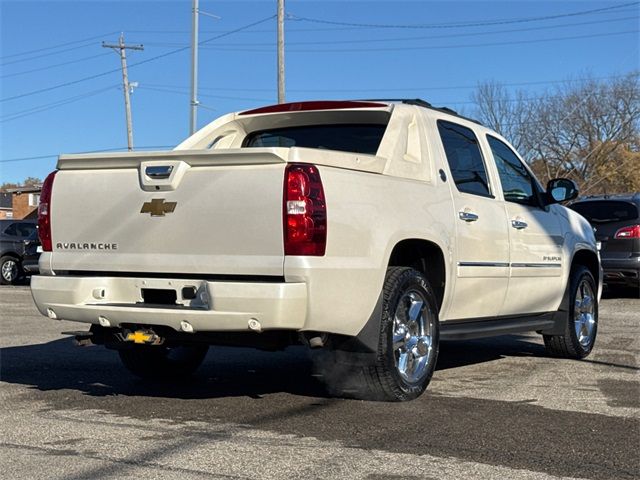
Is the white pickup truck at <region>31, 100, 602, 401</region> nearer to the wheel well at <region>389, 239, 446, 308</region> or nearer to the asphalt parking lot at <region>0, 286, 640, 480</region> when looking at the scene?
the wheel well at <region>389, 239, 446, 308</region>

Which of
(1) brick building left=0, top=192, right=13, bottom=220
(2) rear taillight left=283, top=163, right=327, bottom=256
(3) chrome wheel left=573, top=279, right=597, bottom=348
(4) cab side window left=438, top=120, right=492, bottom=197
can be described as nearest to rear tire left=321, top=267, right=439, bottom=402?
(2) rear taillight left=283, top=163, right=327, bottom=256

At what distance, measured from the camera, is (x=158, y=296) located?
5.27 metres

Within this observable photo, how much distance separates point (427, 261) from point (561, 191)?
218 centimetres

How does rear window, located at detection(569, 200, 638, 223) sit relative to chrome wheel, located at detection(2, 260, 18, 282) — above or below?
above

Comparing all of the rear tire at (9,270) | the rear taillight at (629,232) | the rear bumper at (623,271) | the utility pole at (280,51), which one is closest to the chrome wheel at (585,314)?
the rear bumper at (623,271)

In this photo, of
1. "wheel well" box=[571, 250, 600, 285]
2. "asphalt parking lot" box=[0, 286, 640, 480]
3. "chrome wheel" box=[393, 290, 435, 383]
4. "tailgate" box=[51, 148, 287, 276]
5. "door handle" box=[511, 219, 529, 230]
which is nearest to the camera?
"asphalt parking lot" box=[0, 286, 640, 480]

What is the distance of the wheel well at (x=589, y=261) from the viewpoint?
819cm

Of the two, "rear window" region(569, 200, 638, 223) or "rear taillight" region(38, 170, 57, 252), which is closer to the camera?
"rear taillight" region(38, 170, 57, 252)

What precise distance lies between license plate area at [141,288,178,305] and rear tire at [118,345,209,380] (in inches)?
40.6

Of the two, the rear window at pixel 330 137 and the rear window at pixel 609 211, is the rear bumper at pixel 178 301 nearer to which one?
the rear window at pixel 330 137

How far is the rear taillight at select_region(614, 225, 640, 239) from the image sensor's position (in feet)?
44.3

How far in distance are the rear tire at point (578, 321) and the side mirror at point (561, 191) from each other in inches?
31.5

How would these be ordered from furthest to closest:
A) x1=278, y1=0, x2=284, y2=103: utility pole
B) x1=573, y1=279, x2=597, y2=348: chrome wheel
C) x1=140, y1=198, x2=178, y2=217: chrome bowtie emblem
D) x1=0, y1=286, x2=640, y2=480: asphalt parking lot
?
x1=278, y1=0, x2=284, y2=103: utility pole → x1=573, y1=279, x2=597, y2=348: chrome wheel → x1=140, y1=198, x2=178, y2=217: chrome bowtie emblem → x1=0, y1=286, x2=640, y2=480: asphalt parking lot

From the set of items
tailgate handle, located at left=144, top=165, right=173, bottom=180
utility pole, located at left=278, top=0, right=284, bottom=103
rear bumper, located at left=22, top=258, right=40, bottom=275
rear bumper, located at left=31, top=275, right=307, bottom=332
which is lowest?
rear bumper, located at left=22, top=258, right=40, bottom=275
